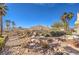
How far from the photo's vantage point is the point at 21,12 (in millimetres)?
2010

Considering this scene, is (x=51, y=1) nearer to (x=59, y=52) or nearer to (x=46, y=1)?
(x=46, y=1)

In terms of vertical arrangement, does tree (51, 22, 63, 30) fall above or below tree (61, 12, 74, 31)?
below

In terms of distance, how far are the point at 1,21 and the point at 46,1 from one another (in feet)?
1.76

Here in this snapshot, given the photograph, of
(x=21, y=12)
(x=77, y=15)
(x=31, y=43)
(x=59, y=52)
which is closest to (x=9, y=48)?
(x=31, y=43)

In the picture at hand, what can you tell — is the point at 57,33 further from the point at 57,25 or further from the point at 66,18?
the point at 66,18

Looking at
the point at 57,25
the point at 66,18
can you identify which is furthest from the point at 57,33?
the point at 66,18

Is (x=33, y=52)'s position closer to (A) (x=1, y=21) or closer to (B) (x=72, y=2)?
(A) (x=1, y=21)

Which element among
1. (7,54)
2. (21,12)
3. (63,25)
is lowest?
(7,54)

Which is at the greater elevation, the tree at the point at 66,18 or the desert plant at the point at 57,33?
the tree at the point at 66,18

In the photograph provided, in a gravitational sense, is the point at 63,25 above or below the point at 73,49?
above

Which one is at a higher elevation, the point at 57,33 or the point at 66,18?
the point at 66,18

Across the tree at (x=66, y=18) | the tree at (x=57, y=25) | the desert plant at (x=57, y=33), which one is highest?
the tree at (x=66, y=18)

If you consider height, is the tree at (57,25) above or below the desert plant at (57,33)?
above

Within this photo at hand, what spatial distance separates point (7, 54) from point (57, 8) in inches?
29.0
